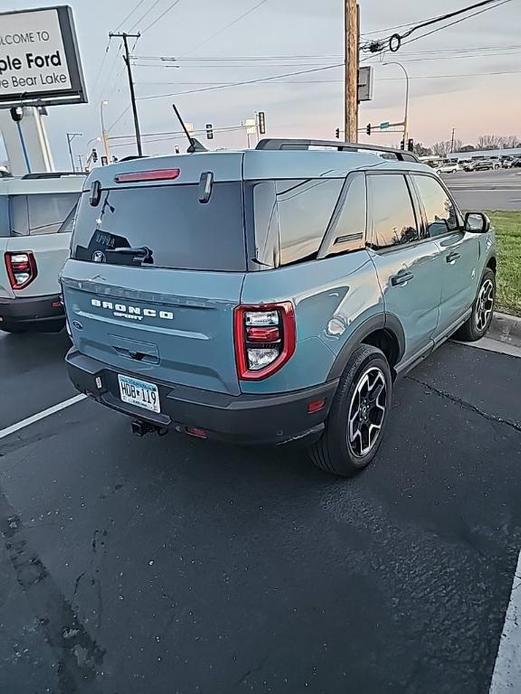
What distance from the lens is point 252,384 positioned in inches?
95.3

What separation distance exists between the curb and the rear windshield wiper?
4.13 m

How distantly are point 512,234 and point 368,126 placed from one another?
2019cm

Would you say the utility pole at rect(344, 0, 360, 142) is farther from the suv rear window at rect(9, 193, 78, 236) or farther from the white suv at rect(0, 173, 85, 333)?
the white suv at rect(0, 173, 85, 333)

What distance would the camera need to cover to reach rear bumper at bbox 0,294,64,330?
17.6ft

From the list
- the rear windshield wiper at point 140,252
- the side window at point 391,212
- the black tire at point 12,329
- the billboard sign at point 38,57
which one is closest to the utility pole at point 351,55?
the billboard sign at point 38,57

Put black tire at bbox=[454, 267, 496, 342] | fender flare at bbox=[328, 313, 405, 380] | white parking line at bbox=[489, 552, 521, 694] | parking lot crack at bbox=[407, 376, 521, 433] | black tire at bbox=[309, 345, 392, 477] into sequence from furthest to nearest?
1. black tire at bbox=[454, 267, 496, 342]
2. parking lot crack at bbox=[407, 376, 521, 433]
3. black tire at bbox=[309, 345, 392, 477]
4. fender flare at bbox=[328, 313, 405, 380]
5. white parking line at bbox=[489, 552, 521, 694]

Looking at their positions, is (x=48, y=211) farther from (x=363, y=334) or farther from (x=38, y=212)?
(x=363, y=334)

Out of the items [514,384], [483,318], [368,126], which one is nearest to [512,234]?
[483,318]

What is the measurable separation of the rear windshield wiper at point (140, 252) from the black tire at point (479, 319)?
11.7 ft

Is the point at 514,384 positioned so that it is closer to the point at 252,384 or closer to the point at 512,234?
the point at 252,384

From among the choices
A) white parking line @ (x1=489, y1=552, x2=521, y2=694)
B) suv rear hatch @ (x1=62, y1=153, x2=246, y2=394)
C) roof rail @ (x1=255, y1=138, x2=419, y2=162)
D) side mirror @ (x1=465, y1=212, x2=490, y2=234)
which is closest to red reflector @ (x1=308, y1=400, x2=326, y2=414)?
suv rear hatch @ (x1=62, y1=153, x2=246, y2=394)

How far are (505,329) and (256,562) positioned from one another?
14.2ft

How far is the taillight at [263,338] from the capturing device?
2295mm

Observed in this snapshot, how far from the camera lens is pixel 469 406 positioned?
3.90 meters
